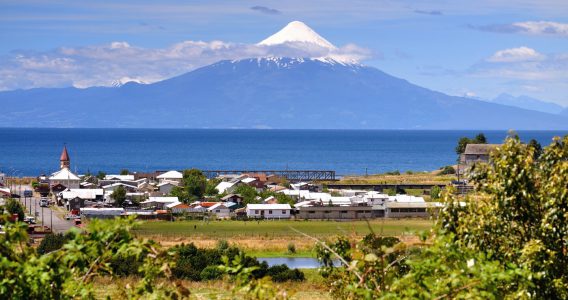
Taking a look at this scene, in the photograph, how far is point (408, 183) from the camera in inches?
3342

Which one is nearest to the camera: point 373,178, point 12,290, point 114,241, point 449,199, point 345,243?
point 12,290

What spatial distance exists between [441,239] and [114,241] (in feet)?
10.1

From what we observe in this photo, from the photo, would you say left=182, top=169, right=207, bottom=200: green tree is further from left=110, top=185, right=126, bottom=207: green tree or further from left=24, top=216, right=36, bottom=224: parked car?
left=24, top=216, right=36, bottom=224: parked car

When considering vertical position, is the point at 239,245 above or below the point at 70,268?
below

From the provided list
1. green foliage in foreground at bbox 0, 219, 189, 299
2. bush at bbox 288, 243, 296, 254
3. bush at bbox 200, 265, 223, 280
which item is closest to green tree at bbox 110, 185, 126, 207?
bush at bbox 288, 243, 296, 254

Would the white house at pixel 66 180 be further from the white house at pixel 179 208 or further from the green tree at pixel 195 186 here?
the white house at pixel 179 208

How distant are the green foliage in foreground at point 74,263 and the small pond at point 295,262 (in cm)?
2844

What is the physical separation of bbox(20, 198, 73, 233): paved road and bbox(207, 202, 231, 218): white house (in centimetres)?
913

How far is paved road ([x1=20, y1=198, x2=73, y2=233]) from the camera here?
52.0 m

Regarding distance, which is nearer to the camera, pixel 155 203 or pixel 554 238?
pixel 554 238

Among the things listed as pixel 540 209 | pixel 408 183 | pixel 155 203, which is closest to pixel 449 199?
pixel 540 209

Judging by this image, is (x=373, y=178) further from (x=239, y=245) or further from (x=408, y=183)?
(x=239, y=245)

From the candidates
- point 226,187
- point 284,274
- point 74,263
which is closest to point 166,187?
point 226,187

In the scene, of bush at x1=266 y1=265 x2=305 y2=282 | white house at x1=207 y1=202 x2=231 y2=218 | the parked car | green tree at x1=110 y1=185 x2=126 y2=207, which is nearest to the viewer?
bush at x1=266 y1=265 x2=305 y2=282
